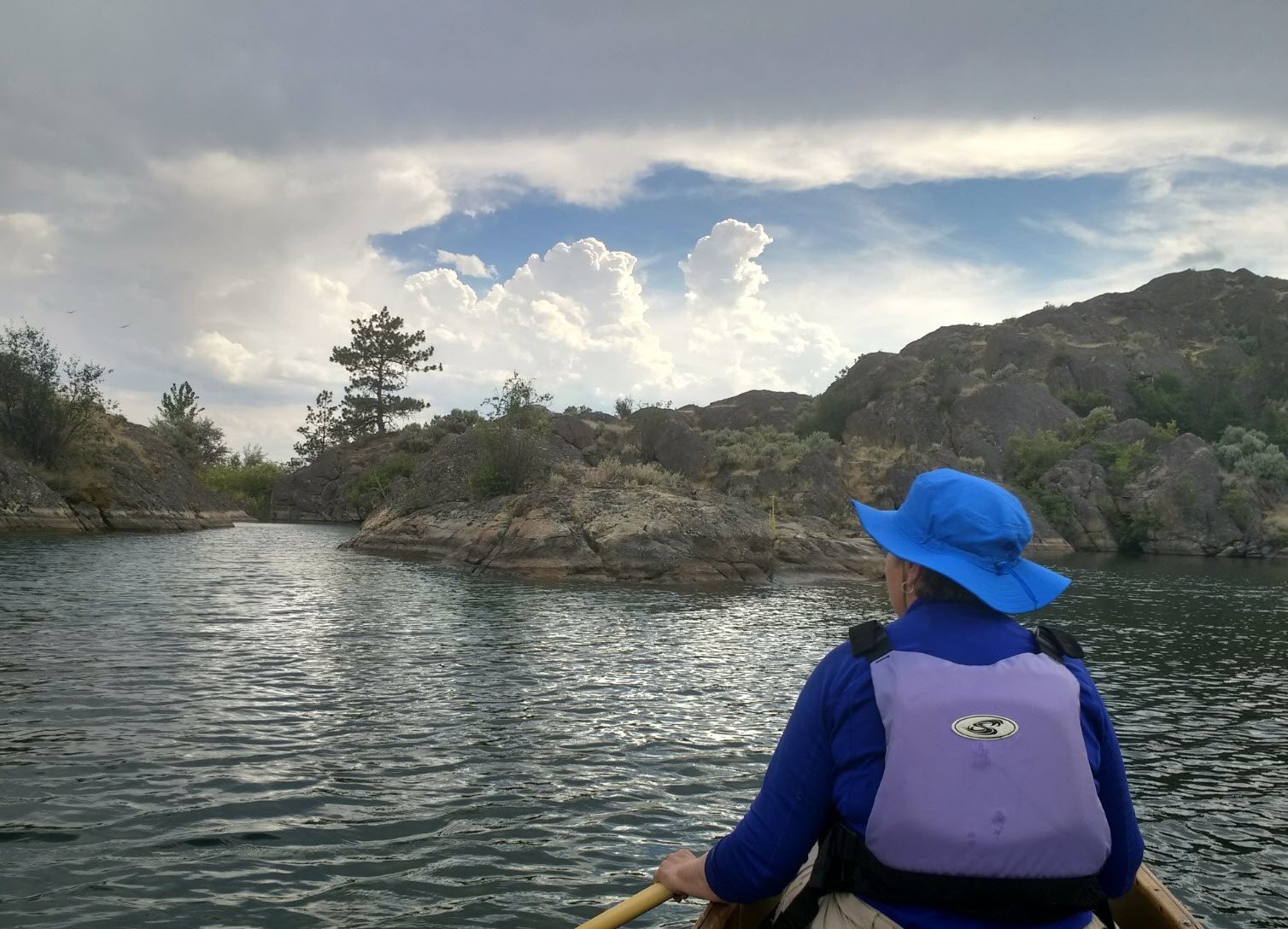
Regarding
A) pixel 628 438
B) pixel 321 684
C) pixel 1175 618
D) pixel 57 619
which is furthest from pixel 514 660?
pixel 628 438

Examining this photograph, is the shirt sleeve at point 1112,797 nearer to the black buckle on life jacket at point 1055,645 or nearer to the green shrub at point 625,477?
the black buckle on life jacket at point 1055,645

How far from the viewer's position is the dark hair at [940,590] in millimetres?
3041

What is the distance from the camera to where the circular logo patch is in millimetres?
2686

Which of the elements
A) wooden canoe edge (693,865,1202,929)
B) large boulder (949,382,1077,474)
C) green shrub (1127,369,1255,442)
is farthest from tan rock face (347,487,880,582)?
green shrub (1127,369,1255,442)

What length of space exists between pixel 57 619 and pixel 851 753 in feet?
52.4

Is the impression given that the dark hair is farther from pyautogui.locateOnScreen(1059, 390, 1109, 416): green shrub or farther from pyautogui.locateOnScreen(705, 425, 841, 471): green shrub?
pyautogui.locateOnScreen(1059, 390, 1109, 416): green shrub

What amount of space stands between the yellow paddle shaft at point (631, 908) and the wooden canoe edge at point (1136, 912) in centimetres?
21

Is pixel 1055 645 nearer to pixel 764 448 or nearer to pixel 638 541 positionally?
pixel 638 541

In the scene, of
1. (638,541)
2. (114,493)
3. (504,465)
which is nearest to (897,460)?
(504,465)

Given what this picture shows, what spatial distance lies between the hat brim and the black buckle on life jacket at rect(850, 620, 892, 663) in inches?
11.2

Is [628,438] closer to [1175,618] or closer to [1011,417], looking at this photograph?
[1011,417]

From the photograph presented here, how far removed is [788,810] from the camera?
10.00 feet

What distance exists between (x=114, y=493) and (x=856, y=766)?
49.7 m

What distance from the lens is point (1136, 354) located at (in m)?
83.5
